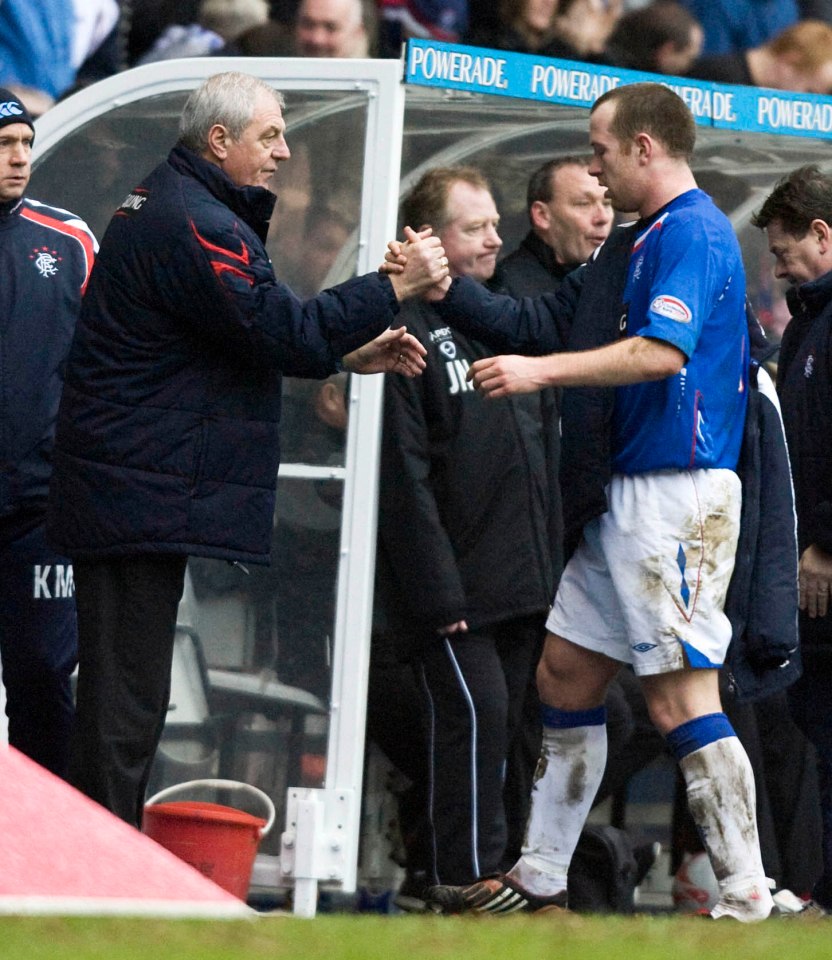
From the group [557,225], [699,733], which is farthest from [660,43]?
[699,733]

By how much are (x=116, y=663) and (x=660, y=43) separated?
6.43m

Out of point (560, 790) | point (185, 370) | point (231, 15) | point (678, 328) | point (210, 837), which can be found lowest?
point (210, 837)

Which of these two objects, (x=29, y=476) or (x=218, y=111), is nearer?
(x=218, y=111)

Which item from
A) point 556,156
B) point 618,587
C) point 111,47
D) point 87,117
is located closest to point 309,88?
point 87,117

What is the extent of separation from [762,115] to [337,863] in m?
2.88

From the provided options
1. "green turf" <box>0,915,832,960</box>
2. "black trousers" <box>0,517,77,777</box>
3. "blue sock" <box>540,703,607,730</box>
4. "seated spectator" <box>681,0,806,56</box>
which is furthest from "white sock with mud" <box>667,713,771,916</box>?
"seated spectator" <box>681,0,806,56</box>

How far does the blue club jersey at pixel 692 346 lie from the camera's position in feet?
17.1

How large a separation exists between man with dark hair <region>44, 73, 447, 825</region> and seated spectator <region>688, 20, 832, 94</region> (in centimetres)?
561

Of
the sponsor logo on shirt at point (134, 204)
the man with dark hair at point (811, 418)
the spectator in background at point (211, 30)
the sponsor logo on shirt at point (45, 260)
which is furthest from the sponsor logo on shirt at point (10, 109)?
the spectator in background at point (211, 30)

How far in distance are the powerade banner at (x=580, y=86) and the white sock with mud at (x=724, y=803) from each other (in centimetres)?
234

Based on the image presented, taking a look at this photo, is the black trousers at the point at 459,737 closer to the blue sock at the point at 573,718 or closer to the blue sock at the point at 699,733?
the blue sock at the point at 573,718

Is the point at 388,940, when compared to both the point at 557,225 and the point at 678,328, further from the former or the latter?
the point at 557,225

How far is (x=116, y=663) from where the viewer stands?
5.45m

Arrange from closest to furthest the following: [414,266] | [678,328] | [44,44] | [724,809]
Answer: [678,328] < [724,809] < [414,266] < [44,44]
